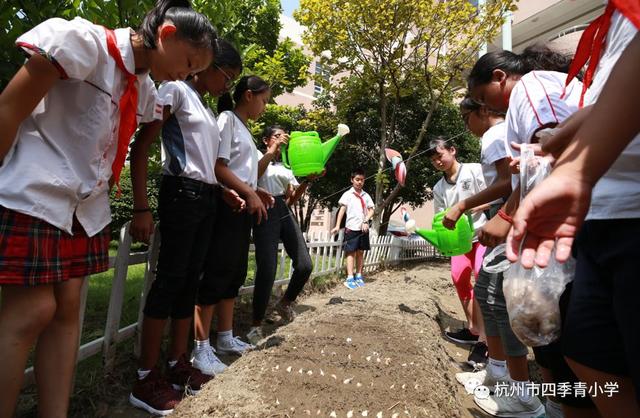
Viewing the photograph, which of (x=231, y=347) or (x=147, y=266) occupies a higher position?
(x=147, y=266)

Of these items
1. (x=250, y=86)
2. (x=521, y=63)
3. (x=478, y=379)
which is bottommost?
(x=478, y=379)

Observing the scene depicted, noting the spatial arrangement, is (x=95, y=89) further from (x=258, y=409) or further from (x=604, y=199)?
(x=604, y=199)

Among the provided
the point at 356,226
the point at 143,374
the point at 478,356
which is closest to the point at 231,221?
the point at 143,374

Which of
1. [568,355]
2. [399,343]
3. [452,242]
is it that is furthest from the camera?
[452,242]

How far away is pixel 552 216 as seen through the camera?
0.79m

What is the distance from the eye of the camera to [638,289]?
2.65 ft

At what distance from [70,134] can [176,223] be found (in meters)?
0.73

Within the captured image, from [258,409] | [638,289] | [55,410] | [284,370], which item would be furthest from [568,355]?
[55,410]

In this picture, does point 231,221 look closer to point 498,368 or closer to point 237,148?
point 237,148

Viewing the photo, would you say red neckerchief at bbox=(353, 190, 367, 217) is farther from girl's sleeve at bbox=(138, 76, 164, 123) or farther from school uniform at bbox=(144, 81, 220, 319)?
girl's sleeve at bbox=(138, 76, 164, 123)

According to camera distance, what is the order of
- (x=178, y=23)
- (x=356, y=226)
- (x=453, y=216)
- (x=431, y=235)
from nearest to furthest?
1. (x=178, y=23)
2. (x=453, y=216)
3. (x=431, y=235)
4. (x=356, y=226)

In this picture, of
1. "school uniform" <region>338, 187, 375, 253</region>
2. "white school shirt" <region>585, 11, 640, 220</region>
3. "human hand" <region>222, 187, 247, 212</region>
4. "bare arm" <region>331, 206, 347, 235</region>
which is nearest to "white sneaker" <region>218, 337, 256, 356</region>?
"human hand" <region>222, 187, 247, 212</region>

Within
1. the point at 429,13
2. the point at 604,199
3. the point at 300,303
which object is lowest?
the point at 300,303

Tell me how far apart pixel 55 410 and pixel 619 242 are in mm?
1781
